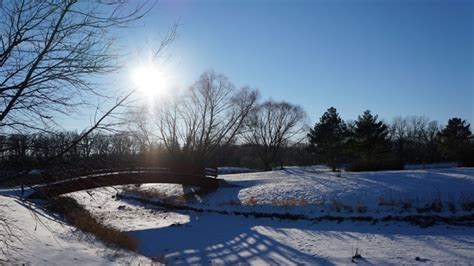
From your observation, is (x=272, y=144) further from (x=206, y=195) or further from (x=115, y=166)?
(x=115, y=166)

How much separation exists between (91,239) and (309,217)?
1240cm

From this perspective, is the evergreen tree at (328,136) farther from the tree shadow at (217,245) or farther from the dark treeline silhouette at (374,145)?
the tree shadow at (217,245)

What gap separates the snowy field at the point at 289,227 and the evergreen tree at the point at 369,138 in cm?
1624

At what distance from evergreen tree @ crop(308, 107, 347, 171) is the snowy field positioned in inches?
1003

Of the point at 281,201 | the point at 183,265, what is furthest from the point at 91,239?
the point at 281,201

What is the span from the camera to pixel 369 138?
48.3 metres

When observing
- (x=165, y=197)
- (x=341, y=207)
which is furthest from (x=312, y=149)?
(x=341, y=207)

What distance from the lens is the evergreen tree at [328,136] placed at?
59.7 m

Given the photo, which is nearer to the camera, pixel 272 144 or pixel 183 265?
pixel 183 265

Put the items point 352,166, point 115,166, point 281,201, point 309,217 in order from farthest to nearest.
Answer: point 352,166 < point 281,201 < point 309,217 < point 115,166

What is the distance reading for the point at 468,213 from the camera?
20734mm

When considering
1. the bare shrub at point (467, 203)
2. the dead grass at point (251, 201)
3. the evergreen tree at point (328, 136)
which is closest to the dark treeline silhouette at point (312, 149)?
the evergreen tree at point (328, 136)

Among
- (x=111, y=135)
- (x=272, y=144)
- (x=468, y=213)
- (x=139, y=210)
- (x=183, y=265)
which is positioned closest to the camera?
(x=111, y=135)

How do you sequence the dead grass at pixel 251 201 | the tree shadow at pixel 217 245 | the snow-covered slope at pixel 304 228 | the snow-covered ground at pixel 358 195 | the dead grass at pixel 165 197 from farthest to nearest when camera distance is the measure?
the dead grass at pixel 165 197
the dead grass at pixel 251 201
the snow-covered ground at pixel 358 195
the tree shadow at pixel 217 245
the snow-covered slope at pixel 304 228
